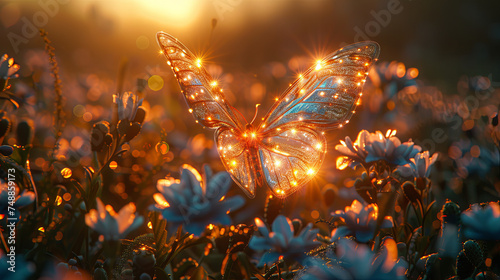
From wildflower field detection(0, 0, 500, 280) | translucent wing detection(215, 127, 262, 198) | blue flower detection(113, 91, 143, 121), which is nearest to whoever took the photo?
wildflower field detection(0, 0, 500, 280)

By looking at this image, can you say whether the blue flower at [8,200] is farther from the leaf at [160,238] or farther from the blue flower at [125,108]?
the blue flower at [125,108]

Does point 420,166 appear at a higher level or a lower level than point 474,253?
higher

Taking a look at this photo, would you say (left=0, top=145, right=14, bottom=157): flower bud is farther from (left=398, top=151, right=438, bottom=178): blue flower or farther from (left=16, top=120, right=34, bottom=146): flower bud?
(left=398, top=151, right=438, bottom=178): blue flower

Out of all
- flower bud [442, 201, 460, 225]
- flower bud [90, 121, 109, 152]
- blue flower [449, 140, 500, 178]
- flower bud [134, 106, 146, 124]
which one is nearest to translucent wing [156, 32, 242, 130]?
flower bud [134, 106, 146, 124]

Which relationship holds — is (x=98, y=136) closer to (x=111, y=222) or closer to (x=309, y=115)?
(x=111, y=222)

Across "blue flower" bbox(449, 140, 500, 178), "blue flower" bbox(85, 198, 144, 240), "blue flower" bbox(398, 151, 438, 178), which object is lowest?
"blue flower" bbox(85, 198, 144, 240)

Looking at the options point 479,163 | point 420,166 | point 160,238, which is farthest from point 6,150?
point 479,163

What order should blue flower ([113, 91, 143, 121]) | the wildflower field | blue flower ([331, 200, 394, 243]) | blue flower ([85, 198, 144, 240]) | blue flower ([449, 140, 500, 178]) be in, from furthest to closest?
blue flower ([449, 140, 500, 178]) → blue flower ([113, 91, 143, 121]) → blue flower ([331, 200, 394, 243]) → the wildflower field → blue flower ([85, 198, 144, 240])
